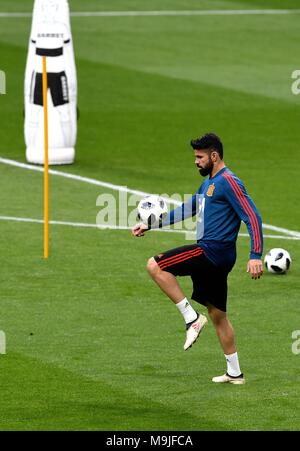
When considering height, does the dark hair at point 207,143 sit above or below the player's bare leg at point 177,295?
above

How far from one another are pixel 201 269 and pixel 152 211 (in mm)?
1233

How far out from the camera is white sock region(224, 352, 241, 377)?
1533 cm

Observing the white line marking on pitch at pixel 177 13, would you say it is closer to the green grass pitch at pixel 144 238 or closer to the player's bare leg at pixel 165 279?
the green grass pitch at pixel 144 238

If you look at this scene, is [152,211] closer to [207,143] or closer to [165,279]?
[165,279]

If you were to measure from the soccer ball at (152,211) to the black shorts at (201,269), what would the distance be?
0.73 m

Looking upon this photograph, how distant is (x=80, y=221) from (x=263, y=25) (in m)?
20.2

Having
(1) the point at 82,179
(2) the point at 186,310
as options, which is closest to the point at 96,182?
(1) the point at 82,179

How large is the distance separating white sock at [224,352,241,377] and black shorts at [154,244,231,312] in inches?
18.7

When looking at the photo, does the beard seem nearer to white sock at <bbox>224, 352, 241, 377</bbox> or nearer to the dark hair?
the dark hair

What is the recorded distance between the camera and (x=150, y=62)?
3897 centimetres

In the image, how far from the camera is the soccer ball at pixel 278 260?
2044cm

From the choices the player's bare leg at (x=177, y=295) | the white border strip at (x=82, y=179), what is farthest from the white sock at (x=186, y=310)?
the white border strip at (x=82, y=179)

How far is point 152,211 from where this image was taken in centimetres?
1627

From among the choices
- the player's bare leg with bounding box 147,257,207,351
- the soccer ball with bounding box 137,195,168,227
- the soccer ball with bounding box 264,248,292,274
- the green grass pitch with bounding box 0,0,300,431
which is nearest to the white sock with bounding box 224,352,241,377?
the green grass pitch with bounding box 0,0,300,431
